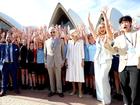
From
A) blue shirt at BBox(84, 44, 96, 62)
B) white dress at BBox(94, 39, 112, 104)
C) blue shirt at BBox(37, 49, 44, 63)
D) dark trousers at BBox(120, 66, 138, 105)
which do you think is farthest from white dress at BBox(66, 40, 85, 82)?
dark trousers at BBox(120, 66, 138, 105)

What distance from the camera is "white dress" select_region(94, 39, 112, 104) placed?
6652mm

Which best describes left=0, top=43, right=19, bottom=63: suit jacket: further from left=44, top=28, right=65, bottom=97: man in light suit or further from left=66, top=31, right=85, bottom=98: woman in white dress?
left=66, top=31, right=85, bottom=98: woman in white dress

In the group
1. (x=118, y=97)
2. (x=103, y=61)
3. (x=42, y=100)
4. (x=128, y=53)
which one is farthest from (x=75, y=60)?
(x=128, y=53)

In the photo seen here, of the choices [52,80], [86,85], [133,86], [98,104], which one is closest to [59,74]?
[52,80]

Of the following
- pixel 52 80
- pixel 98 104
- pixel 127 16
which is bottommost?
pixel 98 104

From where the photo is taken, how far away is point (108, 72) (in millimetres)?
6723

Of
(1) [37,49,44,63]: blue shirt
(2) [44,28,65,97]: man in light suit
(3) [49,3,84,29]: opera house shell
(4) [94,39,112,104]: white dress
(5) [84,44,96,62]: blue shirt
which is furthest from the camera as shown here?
(3) [49,3,84,29]: opera house shell

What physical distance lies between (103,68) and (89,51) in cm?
102

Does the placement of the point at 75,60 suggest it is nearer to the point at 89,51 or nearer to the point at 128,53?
the point at 89,51

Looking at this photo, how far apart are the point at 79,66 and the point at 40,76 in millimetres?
1522

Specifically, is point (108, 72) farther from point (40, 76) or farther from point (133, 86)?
point (40, 76)

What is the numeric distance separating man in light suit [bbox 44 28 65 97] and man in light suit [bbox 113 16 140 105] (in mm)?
2616

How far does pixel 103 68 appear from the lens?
263 inches

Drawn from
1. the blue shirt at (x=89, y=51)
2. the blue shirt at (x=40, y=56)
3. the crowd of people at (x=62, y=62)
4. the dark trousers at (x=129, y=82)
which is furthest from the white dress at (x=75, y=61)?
the dark trousers at (x=129, y=82)
